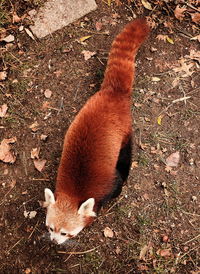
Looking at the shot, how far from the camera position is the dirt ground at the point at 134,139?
12.2ft

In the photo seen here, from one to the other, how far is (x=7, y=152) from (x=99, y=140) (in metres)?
1.35

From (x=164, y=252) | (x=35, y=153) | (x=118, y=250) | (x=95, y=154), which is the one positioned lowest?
(x=164, y=252)

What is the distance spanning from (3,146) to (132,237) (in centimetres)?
184

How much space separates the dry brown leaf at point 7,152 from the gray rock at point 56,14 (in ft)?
4.88

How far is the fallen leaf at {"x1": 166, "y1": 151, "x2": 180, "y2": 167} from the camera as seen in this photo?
4.05 meters

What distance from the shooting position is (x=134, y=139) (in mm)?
4160

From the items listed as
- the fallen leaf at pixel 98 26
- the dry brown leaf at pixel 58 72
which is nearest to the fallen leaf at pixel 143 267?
the dry brown leaf at pixel 58 72

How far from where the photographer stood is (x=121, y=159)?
364 cm

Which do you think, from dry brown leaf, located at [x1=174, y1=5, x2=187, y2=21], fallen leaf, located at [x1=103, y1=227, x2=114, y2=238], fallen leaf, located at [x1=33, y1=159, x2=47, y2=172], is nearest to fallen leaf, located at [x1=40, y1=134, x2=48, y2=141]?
fallen leaf, located at [x1=33, y1=159, x2=47, y2=172]

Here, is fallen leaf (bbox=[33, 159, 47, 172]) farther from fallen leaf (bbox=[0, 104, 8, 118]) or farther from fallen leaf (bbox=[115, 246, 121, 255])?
fallen leaf (bbox=[115, 246, 121, 255])

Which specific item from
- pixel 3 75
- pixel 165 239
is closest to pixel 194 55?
pixel 165 239

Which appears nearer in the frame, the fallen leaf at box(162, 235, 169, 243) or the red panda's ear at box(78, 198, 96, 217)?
the red panda's ear at box(78, 198, 96, 217)

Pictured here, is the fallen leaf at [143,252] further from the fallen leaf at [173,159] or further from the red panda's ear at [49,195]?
the red panda's ear at [49,195]

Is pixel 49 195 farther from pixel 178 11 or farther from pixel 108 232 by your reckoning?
pixel 178 11
